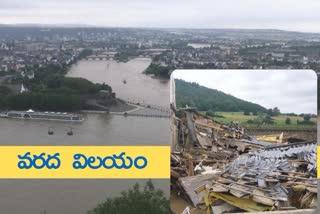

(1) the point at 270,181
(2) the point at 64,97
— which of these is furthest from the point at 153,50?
(1) the point at 270,181

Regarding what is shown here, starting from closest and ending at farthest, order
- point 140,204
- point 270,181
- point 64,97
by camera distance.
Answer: point 270,181, point 140,204, point 64,97

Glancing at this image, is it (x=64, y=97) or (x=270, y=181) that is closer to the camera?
(x=270, y=181)

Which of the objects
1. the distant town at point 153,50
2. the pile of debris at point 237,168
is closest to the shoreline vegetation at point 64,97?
the distant town at point 153,50

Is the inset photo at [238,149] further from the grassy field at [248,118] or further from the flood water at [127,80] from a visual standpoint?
the flood water at [127,80]

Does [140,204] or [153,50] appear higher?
[140,204]

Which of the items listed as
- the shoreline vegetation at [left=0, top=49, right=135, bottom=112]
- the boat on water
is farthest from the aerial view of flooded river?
the shoreline vegetation at [left=0, top=49, right=135, bottom=112]

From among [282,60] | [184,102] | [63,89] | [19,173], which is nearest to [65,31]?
[282,60]

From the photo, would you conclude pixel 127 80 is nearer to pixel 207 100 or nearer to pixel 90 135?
pixel 90 135

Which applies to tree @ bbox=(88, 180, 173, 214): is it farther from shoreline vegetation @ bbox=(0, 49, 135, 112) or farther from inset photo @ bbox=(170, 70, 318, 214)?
shoreline vegetation @ bbox=(0, 49, 135, 112)
